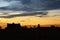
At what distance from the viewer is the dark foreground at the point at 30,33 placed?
3819 centimetres

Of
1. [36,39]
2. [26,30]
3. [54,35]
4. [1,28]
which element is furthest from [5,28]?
[54,35]

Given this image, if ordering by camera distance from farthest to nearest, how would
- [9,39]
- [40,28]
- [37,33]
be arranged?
[40,28]
[37,33]
[9,39]

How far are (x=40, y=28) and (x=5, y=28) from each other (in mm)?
6896

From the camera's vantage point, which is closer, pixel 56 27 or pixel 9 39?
pixel 9 39

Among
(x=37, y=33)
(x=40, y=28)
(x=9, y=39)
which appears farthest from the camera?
(x=40, y=28)

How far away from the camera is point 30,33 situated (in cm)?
3988

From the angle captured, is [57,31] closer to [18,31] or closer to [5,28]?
[18,31]

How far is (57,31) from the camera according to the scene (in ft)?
132

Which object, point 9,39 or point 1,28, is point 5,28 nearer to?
point 1,28

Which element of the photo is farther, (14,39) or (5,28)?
(5,28)

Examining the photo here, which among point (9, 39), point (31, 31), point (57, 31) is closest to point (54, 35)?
point (57, 31)

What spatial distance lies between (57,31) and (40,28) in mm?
3786

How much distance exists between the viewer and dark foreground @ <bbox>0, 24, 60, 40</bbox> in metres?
38.2

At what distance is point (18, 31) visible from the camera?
40688 mm
